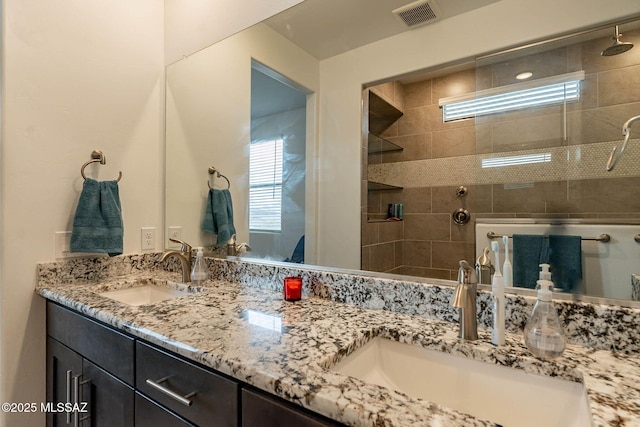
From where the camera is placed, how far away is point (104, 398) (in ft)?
3.14

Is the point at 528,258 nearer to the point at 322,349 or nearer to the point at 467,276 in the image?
the point at 467,276

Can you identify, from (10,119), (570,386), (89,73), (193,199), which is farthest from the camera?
(193,199)

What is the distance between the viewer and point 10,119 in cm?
117

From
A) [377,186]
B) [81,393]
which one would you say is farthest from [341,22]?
[81,393]

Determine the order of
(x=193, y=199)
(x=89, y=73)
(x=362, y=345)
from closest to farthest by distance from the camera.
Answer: (x=362, y=345), (x=89, y=73), (x=193, y=199)

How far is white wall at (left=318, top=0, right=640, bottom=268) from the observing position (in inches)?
34.7

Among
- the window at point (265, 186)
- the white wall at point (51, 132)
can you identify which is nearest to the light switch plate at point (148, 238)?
the white wall at point (51, 132)

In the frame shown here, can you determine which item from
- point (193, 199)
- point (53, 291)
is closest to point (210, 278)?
point (193, 199)

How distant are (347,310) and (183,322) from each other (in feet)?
1.59

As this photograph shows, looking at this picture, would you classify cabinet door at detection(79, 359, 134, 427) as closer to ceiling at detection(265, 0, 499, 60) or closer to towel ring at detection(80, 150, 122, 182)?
towel ring at detection(80, 150, 122, 182)

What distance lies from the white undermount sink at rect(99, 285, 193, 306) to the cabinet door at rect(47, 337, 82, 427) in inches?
9.9

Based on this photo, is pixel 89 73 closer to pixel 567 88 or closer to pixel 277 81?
pixel 277 81

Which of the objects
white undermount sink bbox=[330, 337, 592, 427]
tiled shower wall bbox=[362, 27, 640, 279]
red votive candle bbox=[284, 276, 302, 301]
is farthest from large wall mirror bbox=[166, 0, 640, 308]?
white undermount sink bbox=[330, 337, 592, 427]

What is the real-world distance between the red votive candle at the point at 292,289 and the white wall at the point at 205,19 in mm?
1101
